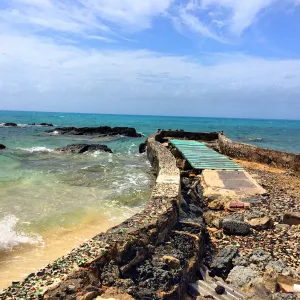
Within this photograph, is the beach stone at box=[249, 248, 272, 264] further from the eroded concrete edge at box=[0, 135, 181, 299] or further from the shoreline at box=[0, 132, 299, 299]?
the eroded concrete edge at box=[0, 135, 181, 299]

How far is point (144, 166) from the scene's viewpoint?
16.8 metres

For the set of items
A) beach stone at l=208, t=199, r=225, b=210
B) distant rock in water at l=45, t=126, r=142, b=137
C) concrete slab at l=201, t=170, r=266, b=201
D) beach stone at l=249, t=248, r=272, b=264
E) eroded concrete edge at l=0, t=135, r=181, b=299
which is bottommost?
distant rock in water at l=45, t=126, r=142, b=137

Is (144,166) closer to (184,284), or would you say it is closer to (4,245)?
(4,245)

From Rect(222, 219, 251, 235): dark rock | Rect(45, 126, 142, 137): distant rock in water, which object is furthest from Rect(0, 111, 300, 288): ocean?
Rect(45, 126, 142, 137): distant rock in water

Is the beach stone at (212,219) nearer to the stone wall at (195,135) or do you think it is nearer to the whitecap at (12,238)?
the whitecap at (12,238)

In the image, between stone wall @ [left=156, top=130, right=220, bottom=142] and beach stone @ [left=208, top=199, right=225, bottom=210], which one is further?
stone wall @ [left=156, top=130, right=220, bottom=142]

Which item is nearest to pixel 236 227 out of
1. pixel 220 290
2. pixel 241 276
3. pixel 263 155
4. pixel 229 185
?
pixel 241 276

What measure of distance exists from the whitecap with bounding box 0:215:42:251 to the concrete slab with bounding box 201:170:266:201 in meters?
4.45

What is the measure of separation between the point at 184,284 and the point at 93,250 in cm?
132

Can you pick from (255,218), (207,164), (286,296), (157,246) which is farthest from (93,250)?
(207,164)

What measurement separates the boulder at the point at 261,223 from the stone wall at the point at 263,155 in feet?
23.7

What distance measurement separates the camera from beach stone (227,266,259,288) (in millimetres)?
4855

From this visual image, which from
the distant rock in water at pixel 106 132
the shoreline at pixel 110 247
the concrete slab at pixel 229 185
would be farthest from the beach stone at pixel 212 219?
the distant rock in water at pixel 106 132

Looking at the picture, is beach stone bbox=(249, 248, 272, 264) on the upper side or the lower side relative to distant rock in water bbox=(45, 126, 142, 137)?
upper
